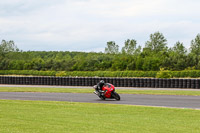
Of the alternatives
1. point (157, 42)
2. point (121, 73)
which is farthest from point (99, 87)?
point (157, 42)

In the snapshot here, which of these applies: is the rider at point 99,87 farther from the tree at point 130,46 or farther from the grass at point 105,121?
the tree at point 130,46

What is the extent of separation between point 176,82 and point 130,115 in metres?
20.4

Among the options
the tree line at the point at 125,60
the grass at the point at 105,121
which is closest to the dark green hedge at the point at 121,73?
the tree line at the point at 125,60

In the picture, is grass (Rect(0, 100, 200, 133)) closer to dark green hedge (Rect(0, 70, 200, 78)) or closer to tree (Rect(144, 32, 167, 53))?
dark green hedge (Rect(0, 70, 200, 78))

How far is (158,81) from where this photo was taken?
34500 millimetres

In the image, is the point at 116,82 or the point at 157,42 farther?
the point at 157,42

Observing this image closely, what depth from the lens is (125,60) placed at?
77125mm

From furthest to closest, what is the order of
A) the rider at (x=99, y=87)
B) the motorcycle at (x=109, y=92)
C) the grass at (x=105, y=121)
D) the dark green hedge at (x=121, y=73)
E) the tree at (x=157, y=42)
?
the tree at (x=157, y=42) < the dark green hedge at (x=121, y=73) < the rider at (x=99, y=87) < the motorcycle at (x=109, y=92) < the grass at (x=105, y=121)

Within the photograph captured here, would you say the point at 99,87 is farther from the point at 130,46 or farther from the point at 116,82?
the point at 130,46

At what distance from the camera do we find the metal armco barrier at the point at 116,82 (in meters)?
33.3

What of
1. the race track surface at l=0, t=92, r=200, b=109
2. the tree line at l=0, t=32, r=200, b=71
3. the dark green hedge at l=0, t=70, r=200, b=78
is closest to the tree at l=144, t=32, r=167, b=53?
the tree line at l=0, t=32, r=200, b=71

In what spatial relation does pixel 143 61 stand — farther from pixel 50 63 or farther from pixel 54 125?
pixel 54 125

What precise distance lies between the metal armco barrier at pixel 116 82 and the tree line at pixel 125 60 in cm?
3089

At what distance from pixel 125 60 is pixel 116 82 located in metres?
40.6
